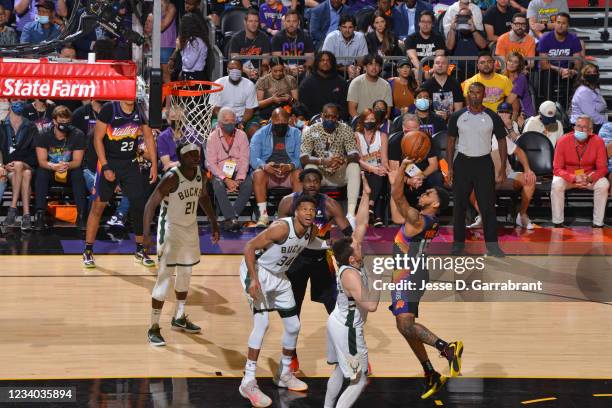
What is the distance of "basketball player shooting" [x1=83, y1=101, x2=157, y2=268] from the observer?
1228 cm

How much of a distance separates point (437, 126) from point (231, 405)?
6.94m

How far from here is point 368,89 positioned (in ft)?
48.3

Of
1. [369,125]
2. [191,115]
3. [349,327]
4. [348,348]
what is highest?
[191,115]

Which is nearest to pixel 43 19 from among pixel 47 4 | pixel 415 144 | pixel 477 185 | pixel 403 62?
pixel 47 4

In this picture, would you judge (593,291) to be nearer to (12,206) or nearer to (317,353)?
(317,353)

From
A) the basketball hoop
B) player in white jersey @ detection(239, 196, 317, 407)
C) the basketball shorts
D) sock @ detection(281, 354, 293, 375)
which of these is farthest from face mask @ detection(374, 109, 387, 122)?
sock @ detection(281, 354, 293, 375)

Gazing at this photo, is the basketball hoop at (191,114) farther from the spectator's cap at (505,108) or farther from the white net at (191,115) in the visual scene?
the spectator's cap at (505,108)

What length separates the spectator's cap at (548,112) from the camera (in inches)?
576

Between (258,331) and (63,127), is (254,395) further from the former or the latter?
(63,127)

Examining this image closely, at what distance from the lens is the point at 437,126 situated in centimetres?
1445

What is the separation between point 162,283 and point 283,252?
1646mm

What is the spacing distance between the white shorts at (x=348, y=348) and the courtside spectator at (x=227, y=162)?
6.03 m

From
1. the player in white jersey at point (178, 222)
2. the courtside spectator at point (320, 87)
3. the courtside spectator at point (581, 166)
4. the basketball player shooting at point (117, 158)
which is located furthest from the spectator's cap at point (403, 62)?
the player in white jersey at point (178, 222)

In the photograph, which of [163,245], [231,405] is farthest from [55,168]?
[231,405]
